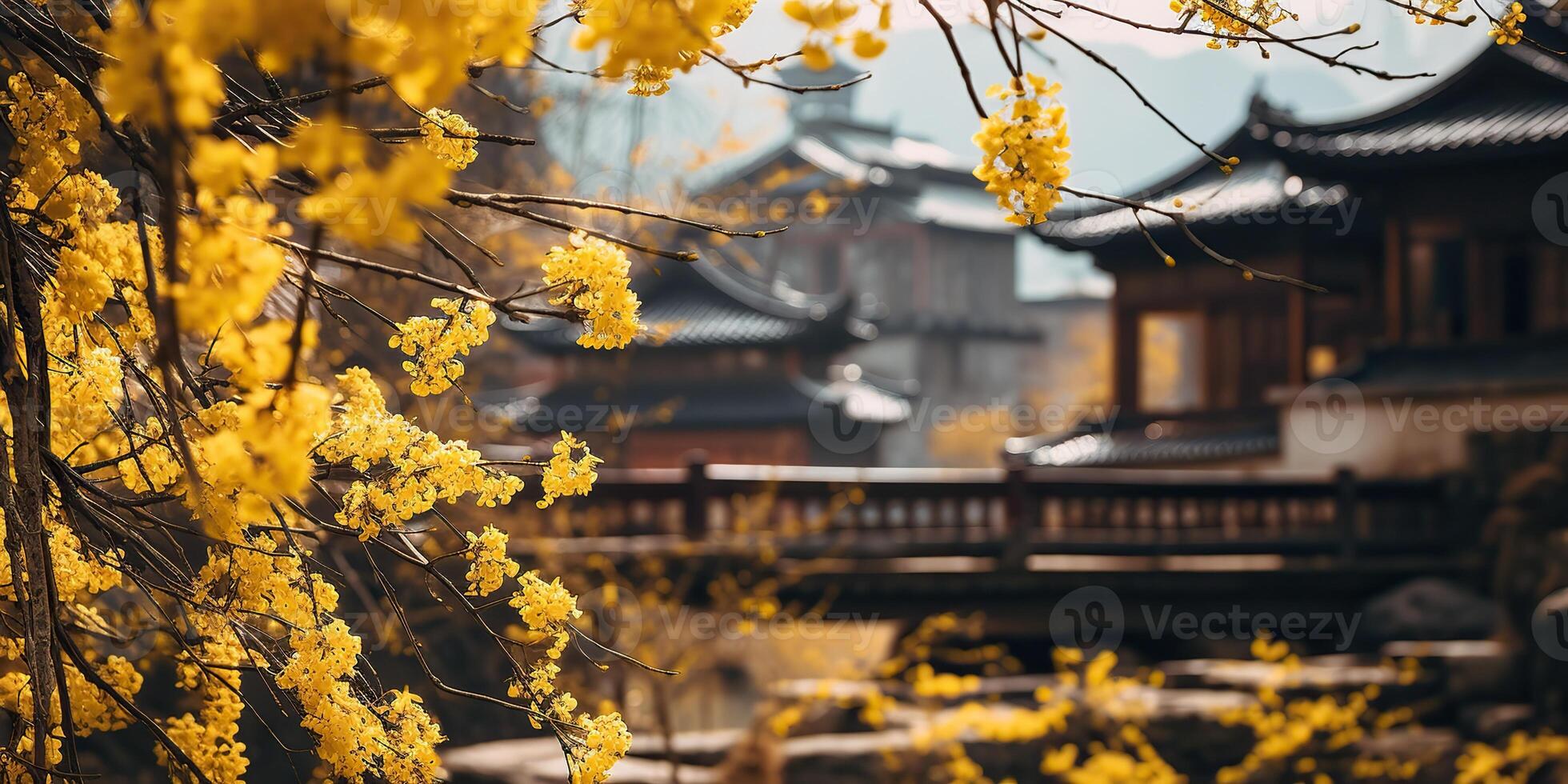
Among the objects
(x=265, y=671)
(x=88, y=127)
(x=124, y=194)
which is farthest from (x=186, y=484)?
(x=124, y=194)

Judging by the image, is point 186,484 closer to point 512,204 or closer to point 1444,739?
point 512,204

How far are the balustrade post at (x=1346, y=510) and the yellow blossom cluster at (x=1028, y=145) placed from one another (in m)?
9.66

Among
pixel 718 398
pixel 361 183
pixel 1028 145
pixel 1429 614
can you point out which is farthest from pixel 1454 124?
pixel 361 183

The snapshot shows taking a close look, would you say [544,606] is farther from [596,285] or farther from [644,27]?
Result: [644,27]

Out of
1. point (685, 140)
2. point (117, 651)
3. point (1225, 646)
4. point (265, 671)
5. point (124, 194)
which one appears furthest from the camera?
point (685, 140)

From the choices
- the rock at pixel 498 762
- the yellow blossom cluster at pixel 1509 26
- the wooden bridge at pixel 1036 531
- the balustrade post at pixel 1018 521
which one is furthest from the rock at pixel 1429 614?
the yellow blossom cluster at pixel 1509 26

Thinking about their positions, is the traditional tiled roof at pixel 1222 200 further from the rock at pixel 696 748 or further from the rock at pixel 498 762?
the rock at pixel 498 762

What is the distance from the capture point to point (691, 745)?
8633 millimetres

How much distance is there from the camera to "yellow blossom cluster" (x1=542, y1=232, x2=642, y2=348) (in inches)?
80.0

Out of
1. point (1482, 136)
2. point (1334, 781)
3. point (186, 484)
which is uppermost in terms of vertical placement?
point (1482, 136)

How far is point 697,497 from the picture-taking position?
29.2ft

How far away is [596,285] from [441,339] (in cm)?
27

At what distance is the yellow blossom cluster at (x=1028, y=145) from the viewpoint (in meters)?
2.02

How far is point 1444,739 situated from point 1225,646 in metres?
2.62
